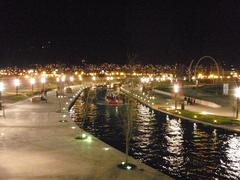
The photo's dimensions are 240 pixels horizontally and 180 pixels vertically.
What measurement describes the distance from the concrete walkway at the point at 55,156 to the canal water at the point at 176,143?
4.19 metres

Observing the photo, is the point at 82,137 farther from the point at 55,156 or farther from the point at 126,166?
the point at 126,166

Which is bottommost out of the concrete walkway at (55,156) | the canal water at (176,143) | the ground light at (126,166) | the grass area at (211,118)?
the canal water at (176,143)

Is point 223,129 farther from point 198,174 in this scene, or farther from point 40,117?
point 40,117

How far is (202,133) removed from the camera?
129 ft

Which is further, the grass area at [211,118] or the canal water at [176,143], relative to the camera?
the grass area at [211,118]

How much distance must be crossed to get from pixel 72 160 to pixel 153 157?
8.54 meters

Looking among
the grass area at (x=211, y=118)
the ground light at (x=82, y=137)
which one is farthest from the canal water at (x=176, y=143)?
the ground light at (x=82, y=137)

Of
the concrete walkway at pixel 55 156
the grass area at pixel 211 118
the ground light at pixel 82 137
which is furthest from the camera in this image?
the grass area at pixel 211 118

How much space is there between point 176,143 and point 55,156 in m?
14.3

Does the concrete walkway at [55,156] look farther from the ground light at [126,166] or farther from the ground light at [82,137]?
the ground light at [82,137]

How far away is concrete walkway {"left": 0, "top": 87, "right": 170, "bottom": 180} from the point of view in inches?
775

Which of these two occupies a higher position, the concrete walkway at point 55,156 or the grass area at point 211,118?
the concrete walkway at point 55,156

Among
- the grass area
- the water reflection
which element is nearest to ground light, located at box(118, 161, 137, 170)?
the water reflection

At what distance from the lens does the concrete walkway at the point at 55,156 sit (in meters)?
19.7
